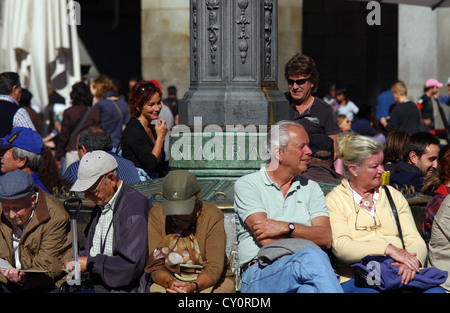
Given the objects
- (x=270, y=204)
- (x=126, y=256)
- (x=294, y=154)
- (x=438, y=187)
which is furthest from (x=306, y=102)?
(x=126, y=256)

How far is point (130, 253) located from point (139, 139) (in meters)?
2.28

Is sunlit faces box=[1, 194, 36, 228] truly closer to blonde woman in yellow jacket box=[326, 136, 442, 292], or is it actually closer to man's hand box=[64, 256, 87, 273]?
man's hand box=[64, 256, 87, 273]

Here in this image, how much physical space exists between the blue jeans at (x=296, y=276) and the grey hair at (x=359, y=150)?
0.77 meters

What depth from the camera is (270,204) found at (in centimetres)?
557

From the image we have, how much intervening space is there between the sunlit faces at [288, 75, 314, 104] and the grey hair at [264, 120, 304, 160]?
4.94 feet

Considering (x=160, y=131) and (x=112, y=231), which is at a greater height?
(x=160, y=131)

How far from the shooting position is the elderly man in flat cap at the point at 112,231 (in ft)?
17.5

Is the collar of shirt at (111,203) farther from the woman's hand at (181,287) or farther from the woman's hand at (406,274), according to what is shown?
the woman's hand at (406,274)

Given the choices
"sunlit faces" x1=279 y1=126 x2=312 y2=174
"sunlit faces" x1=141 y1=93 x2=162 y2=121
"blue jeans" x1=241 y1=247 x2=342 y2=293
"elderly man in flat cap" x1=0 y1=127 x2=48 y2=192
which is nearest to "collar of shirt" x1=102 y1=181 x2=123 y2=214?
"blue jeans" x1=241 y1=247 x2=342 y2=293

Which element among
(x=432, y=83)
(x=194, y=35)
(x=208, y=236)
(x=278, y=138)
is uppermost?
(x=194, y=35)

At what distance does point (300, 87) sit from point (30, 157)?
2.24 metres

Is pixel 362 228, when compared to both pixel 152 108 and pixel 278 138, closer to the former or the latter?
pixel 278 138

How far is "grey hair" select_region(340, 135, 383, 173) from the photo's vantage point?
18.5 feet
